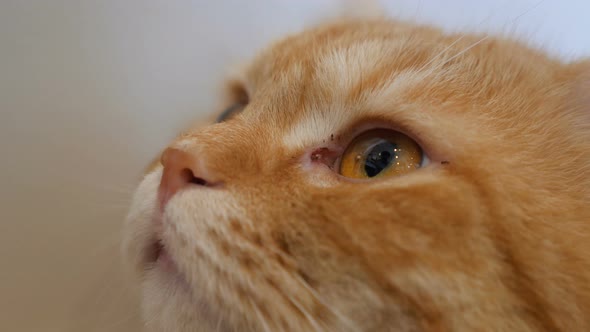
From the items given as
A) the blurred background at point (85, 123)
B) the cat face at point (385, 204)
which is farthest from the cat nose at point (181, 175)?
the blurred background at point (85, 123)

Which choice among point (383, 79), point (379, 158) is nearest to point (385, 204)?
point (379, 158)

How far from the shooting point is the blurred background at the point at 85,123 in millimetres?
1170

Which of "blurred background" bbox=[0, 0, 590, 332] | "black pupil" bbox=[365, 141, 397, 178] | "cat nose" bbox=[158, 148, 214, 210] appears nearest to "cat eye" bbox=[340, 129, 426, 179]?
"black pupil" bbox=[365, 141, 397, 178]

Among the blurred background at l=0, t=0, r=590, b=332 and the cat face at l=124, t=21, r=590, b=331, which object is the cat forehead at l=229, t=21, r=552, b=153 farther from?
the blurred background at l=0, t=0, r=590, b=332

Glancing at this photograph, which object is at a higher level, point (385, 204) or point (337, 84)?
point (337, 84)

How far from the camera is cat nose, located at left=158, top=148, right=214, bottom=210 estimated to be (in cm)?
75

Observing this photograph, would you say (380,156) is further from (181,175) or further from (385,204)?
(181,175)

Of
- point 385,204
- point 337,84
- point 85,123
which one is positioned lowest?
point 85,123

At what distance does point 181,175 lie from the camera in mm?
758

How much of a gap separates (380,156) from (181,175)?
0.31m

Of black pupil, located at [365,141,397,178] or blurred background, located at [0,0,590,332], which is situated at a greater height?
black pupil, located at [365,141,397,178]

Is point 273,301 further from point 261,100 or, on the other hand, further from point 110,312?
point 110,312

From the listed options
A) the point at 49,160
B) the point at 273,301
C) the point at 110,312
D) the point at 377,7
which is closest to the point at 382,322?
the point at 273,301

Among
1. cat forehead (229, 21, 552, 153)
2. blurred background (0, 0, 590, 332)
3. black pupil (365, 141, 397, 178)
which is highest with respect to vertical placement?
cat forehead (229, 21, 552, 153)
